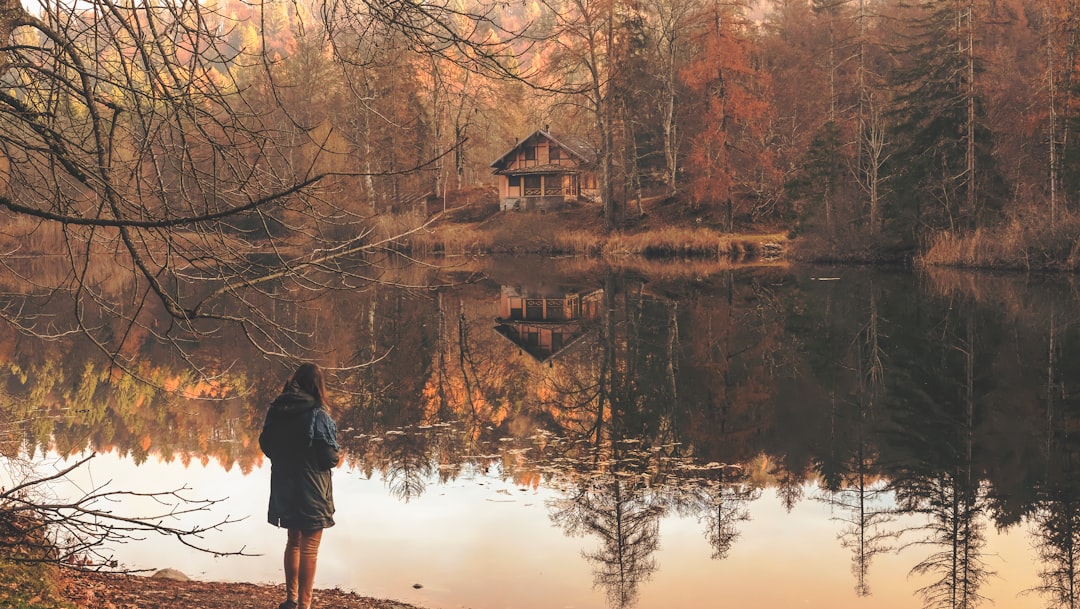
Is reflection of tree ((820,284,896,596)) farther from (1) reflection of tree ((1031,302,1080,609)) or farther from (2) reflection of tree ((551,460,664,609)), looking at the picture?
(2) reflection of tree ((551,460,664,609))

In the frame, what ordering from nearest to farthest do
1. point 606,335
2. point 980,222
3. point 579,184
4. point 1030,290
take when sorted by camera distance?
point 606,335
point 1030,290
point 980,222
point 579,184

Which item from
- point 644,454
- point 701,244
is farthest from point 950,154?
point 644,454

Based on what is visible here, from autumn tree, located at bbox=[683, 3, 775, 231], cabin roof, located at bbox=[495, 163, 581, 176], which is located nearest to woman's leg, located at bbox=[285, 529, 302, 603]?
autumn tree, located at bbox=[683, 3, 775, 231]

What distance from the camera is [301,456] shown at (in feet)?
21.4

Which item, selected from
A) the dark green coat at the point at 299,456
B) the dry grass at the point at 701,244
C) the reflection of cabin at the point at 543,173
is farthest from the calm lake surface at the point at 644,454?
the reflection of cabin at the point at 543,173

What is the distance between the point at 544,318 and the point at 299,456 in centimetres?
2073

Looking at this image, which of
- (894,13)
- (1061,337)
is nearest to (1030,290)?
(1061,337)

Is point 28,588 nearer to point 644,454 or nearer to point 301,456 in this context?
point 301,456

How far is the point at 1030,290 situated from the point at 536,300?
1389 cm

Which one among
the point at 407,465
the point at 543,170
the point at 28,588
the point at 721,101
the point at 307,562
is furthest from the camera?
the point at 543,170

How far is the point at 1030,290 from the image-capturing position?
29406 millimetres

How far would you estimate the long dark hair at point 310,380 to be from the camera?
657 cm

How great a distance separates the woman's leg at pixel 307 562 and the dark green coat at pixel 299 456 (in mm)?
107

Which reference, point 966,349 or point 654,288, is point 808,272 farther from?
point 966,349
